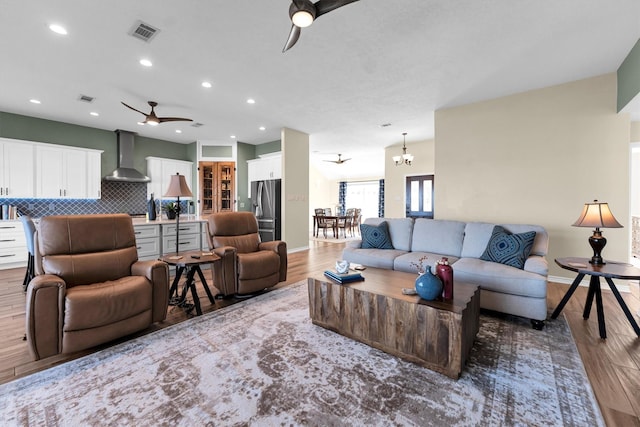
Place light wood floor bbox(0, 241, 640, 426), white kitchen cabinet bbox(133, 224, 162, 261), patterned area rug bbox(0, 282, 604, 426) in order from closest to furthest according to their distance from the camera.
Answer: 1. patterned area rug bbox(0, 282, 604, 426)
2. light wood floor bbox(0, 241, 640, 426)
3. white kitchen cabinet bbox(133, 224, 162, 261)

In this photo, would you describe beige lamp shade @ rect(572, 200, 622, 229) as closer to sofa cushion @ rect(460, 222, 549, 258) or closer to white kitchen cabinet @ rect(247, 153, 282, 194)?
sofa cushion @ rect(460, 222, 549, 258)

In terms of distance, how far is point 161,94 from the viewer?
13.8ft

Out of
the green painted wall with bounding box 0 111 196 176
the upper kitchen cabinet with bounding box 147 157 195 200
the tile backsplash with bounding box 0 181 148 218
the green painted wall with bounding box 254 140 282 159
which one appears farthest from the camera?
the green painted wall with bounding box 254 140 282 159

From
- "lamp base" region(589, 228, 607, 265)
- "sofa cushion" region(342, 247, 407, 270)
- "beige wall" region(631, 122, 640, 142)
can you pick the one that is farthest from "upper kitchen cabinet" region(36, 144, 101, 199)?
"beige wall" region(631, 122, 640, 142)

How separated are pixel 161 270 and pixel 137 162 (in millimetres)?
5589

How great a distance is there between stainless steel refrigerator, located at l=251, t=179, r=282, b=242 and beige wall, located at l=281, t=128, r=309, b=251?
0.95 feet

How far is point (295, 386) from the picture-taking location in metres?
1.66

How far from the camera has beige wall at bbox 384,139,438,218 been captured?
24.5 ft

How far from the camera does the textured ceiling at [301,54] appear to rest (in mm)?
2398

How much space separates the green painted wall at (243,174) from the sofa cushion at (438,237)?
505 cm

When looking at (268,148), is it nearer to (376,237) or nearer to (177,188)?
(177,188)

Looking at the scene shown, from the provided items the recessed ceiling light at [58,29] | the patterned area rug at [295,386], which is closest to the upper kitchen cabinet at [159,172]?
the recessed ceiling light at [58,29]

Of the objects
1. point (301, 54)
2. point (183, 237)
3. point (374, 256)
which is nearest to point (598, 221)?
point (374, 256)

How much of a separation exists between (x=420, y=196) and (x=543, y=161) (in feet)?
12.5
